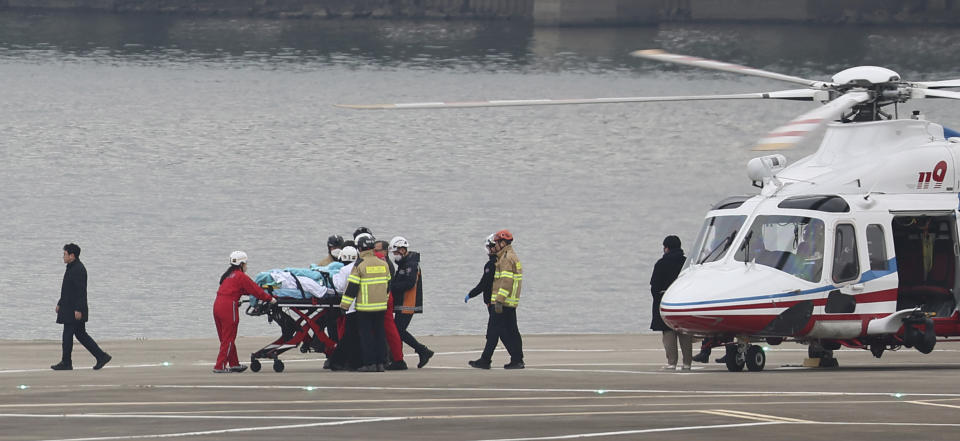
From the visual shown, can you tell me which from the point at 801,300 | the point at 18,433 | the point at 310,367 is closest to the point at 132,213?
the point at 310,367

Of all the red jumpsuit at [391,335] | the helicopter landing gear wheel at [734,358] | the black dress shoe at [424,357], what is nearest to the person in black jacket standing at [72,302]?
the red jumpsuit at [391,335]

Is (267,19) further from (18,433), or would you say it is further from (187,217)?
(18,433)

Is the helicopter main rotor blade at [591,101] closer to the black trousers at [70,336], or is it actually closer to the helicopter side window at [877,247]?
the helicopter side window at [877,247]

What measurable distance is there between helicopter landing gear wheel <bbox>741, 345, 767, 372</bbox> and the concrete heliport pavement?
0.14 m

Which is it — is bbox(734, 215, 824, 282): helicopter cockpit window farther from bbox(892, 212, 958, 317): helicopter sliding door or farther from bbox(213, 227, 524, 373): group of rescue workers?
bbox(213, 227, 524, 373): group of rescue workers

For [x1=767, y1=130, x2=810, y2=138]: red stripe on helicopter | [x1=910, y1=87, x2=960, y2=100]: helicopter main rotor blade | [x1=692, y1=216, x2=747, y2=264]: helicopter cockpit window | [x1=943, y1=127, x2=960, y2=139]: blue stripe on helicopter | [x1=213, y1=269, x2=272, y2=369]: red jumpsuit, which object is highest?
[x1=910, y1=87, x2=960, y2=100]: helicopter main rotor blade

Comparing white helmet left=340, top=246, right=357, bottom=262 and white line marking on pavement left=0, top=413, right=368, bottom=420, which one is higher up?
white helmet left=340, top=246, right=357, bottom=262

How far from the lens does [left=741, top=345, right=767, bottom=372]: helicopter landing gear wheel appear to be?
15867 mm

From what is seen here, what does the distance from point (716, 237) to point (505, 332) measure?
95.1 inches

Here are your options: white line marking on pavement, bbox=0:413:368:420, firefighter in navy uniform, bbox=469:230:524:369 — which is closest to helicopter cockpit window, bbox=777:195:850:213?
firefighter in navy uniform, bbox=469:230:524:369

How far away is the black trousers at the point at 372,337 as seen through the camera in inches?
620

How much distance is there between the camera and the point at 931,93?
608 inches

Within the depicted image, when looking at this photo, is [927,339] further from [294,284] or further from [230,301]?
[230,301]

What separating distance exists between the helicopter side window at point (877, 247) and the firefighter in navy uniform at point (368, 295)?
4.93 metres
